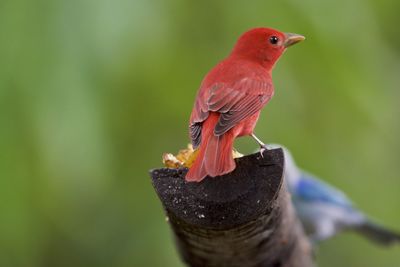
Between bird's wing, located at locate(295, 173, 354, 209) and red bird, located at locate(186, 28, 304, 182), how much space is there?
2.94 m

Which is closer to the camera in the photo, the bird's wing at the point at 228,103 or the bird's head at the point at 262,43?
the bird's wing at the point at 228,103

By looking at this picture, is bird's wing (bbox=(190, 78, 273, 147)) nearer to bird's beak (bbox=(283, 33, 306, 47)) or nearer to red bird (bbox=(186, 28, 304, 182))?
red bird (bbox=(186, 28, 304, 182))

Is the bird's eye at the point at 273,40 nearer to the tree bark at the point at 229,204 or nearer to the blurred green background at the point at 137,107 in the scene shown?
the blurred green background at the point at 137,107

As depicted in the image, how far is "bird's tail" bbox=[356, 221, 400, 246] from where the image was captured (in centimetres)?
582

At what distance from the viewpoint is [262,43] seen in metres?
3.33

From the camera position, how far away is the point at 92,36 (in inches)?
125

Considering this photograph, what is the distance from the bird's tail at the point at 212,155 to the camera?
224cm

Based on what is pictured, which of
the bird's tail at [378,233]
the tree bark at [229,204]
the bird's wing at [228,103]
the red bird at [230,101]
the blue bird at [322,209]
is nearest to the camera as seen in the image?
the tree bark at [229,204]

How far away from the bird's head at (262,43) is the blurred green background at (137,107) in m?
0.34

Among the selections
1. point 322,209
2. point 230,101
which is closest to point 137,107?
point 230,101

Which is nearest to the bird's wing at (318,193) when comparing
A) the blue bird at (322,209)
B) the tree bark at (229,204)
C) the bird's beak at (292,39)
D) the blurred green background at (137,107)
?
the blue bird at (322,209)

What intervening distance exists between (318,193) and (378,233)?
594 mm

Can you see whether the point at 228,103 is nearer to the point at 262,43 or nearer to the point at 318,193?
the point at 262,43

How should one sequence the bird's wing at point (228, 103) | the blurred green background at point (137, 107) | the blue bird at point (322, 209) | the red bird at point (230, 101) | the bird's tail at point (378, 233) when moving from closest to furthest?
the red bird at point (230, 101) → the bird's wing at point (228, 103) → the blurred green background at point (137, 107) → the bird's tail at point (378, 233) → the blue bird at point (322, 209)
